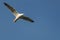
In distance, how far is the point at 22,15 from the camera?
401 ft

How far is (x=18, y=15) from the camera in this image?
122 metres

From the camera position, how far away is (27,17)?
122812 mm

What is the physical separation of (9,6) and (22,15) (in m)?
3.33

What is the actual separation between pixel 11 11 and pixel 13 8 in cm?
72

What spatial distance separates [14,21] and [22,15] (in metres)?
2.19

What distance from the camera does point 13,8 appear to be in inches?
4776

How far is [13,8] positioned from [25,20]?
3425mm

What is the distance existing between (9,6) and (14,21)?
10.1 feet

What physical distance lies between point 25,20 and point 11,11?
10.9ft

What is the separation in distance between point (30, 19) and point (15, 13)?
10.9ft

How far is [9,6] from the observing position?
121 m

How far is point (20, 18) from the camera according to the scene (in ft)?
399

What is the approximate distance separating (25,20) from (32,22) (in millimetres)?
1788

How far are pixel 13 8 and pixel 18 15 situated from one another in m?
1.76
